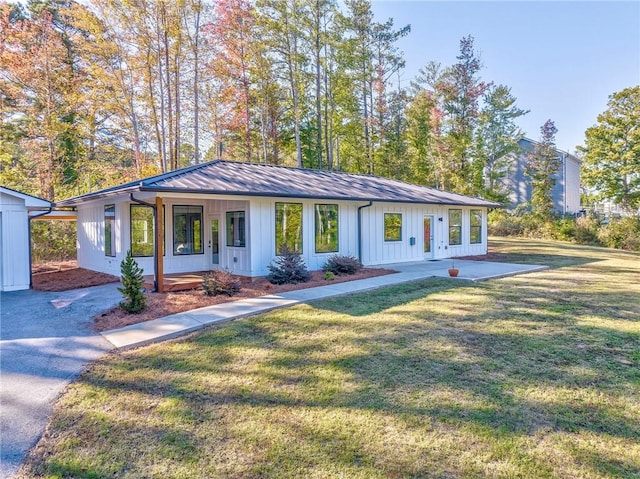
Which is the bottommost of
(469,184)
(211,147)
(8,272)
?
(8,272)

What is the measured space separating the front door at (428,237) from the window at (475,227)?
2505mm

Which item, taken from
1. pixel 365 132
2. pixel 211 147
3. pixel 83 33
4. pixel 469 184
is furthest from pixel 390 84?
pixel 83 33

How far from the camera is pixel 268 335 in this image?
5.54 meters

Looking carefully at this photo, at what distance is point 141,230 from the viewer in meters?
10.7

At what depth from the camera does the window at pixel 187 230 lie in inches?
454

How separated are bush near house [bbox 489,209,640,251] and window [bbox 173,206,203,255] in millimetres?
20027

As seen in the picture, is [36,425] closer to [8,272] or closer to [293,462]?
[293,462]

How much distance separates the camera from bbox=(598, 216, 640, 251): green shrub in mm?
18723

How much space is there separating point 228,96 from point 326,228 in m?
11.3

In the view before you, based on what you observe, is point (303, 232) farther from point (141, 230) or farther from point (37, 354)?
point (37, 354)

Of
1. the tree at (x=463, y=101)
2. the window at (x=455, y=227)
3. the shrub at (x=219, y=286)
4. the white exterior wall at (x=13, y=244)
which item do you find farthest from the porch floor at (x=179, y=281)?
the tree at (x=463, y=101)

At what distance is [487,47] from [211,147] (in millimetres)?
17943

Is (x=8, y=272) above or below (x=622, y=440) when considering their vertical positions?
above

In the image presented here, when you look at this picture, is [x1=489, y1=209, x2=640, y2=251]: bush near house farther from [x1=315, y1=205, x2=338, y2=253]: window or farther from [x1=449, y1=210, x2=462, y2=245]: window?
[x1=315, y1=205, x2=338, y2=253]: window
